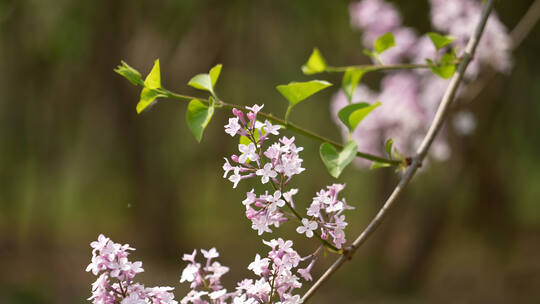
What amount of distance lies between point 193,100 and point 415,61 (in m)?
1.10

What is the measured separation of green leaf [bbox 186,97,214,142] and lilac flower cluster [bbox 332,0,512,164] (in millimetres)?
902

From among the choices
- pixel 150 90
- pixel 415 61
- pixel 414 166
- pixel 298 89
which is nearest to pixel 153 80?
pixel 150 90

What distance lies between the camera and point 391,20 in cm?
142

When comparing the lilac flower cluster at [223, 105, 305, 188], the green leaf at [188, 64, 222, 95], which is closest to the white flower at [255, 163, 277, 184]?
the lilac flower cluster at [223, 105, 305, 188]

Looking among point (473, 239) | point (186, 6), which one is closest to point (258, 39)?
point (186, 6)

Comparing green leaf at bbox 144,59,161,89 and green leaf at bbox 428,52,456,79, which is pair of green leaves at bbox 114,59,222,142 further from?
green leaf at bbox 428,52,456,79

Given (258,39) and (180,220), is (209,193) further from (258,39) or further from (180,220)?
(258,39)

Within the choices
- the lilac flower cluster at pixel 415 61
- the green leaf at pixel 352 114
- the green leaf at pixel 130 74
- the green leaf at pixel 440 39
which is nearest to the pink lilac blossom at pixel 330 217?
the green leaf at pixel 352 114

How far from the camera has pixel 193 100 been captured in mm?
579

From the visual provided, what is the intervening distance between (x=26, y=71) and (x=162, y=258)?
1786 mm

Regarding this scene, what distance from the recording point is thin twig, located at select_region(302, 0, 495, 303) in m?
0.52

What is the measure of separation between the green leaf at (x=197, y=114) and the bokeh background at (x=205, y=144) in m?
2.71

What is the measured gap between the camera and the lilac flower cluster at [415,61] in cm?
134

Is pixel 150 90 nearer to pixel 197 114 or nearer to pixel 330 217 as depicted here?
pixel 197 114
